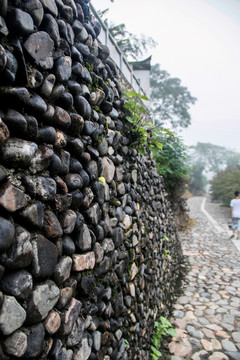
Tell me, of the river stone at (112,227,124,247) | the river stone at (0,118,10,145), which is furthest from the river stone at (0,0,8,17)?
the river stone at (112,227,124,247)

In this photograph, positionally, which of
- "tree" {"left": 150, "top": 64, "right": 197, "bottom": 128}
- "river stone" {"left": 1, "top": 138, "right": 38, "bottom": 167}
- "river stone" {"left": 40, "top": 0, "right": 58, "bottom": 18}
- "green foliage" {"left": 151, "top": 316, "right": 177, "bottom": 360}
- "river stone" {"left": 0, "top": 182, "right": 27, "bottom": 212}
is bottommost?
"green foliage" {"left": 151, "top": 316, "right": 177, "bottom": 360}

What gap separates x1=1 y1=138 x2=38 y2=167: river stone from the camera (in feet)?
3.20

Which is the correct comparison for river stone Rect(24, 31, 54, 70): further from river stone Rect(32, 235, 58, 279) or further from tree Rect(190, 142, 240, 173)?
tree Rect(190, 142, 240, 173)

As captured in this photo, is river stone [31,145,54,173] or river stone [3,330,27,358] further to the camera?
river stone [31,145,54,173]

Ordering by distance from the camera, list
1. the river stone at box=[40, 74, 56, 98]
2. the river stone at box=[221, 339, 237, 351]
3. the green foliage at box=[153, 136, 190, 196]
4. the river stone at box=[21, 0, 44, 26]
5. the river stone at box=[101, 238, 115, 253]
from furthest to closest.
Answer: the green foliage at box=[153, 136, 190, 196] → the river stone at box=[221, 339, 237, 351] → the river stone at box=[101, 238, 115, 253] → the river stone at box=[40, 74, 56, 98] → the river stone at box=[21, 0, 44, 26]

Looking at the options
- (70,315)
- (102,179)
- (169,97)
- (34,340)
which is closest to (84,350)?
(70,315)

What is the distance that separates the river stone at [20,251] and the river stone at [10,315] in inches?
5.0

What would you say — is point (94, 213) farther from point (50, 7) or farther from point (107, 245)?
point (50, 7)

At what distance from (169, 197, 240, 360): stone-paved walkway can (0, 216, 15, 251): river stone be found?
9.30ft

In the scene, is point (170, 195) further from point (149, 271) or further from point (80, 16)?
point (80, 16)

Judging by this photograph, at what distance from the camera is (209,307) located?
12.5 ft

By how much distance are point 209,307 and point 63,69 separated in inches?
163

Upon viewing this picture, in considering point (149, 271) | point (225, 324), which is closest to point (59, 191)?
point (149, 271)

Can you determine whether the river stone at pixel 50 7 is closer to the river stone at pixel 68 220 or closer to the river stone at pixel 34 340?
the river stone at pixel 68 220
